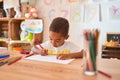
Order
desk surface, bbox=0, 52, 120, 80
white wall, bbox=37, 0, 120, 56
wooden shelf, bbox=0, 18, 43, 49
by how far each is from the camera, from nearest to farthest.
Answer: desk surface, bbox=0, 52, 120, 80 → white wall, bbox=37, 0, 120, 56 → wooden shelf, bbox=0, 18, 43, 49

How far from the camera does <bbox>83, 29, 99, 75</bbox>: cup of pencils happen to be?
2.57 ft

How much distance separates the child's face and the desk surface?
441mm

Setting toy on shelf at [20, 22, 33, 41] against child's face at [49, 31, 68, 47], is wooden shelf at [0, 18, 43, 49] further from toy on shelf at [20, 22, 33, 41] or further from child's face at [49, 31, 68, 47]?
child's face at [49, 31, 68, 47]

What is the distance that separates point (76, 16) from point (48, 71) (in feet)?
5.88

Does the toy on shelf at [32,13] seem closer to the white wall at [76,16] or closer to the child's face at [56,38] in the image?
the white wall at [76,16]

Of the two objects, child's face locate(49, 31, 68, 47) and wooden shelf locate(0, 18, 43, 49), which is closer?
child's face locate(49, 31, 68, 47)

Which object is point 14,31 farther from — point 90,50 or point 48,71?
point 90,50

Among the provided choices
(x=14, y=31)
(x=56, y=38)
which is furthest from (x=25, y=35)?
(x=56, y=38)

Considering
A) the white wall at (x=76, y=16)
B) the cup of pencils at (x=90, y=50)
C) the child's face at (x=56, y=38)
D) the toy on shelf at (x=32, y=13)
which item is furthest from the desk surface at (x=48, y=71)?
the toy on shelf at (x=32, y=13)

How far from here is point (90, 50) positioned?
2.61 feet

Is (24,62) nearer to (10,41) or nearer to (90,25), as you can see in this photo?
(90,25)

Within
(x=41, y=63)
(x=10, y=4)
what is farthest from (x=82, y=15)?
(x=41, y=63)

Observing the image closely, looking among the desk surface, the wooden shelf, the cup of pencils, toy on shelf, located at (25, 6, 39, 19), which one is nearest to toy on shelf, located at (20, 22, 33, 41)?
the wooden shelf

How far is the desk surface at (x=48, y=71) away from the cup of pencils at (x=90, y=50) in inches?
1.3
